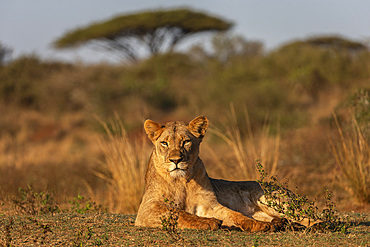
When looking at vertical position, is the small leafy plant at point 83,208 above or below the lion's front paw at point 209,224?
below

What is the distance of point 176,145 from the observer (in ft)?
16.4

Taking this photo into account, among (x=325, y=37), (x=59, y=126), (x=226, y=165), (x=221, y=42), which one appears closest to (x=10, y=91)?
(x=59, y=126)

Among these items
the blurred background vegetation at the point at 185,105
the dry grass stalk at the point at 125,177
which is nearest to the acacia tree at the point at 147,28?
the blurred background vegetation at the point at 185,105

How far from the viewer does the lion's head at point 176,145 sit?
191 inches

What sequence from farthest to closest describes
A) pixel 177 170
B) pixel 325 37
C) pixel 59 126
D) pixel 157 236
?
pixel 325 37 → pixel 59 126 → pixel 177 170 → pixel 157 236

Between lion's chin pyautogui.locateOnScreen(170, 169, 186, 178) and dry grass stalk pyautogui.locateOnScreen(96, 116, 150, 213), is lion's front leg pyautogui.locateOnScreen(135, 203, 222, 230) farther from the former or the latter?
dry grass stalk pyautogui.locateOnScreen(96, 116, 150, 213)

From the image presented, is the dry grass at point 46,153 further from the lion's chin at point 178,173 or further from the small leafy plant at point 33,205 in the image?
the lion's chin at point 178,173

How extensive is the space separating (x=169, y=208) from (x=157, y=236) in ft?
1.27

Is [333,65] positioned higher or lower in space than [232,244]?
lower

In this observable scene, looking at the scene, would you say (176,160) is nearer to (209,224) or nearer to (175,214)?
(175,214)

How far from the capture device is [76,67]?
31688 millimetres

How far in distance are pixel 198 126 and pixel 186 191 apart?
65 centimetres

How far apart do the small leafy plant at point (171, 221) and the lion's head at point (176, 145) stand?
28cm

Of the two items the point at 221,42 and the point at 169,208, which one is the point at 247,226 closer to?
the point at 169,208
